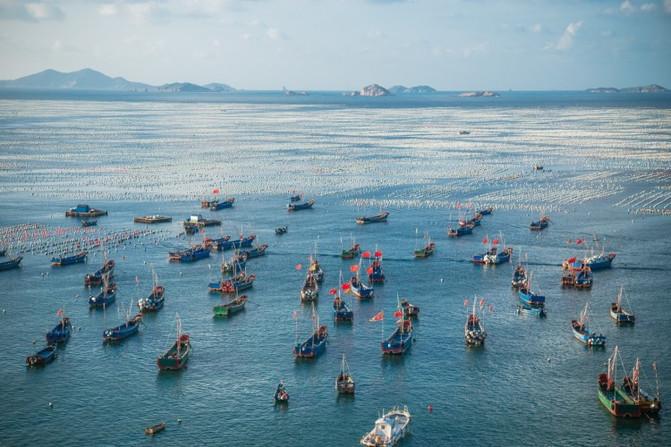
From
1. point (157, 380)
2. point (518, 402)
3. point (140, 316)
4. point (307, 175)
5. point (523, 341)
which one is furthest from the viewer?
point (307, 175)

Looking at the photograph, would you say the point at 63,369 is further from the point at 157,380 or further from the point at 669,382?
the point at 669,382

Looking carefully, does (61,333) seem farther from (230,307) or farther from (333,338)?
(333,338)

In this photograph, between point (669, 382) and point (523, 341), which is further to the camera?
point (523, 341)

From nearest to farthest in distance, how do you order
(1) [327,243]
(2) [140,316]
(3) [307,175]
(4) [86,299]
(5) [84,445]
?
(5) [84,445] → (2) [140,316] → (4) [86,299] → (1) [327,243] → (3) [307,175]

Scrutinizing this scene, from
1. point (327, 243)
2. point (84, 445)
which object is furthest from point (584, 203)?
point (84, 445)

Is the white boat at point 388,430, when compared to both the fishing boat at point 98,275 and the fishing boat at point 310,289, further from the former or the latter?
the fishing boat at point 98,275

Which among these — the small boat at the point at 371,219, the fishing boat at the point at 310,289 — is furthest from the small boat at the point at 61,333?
the small boat at the point at 371,219
